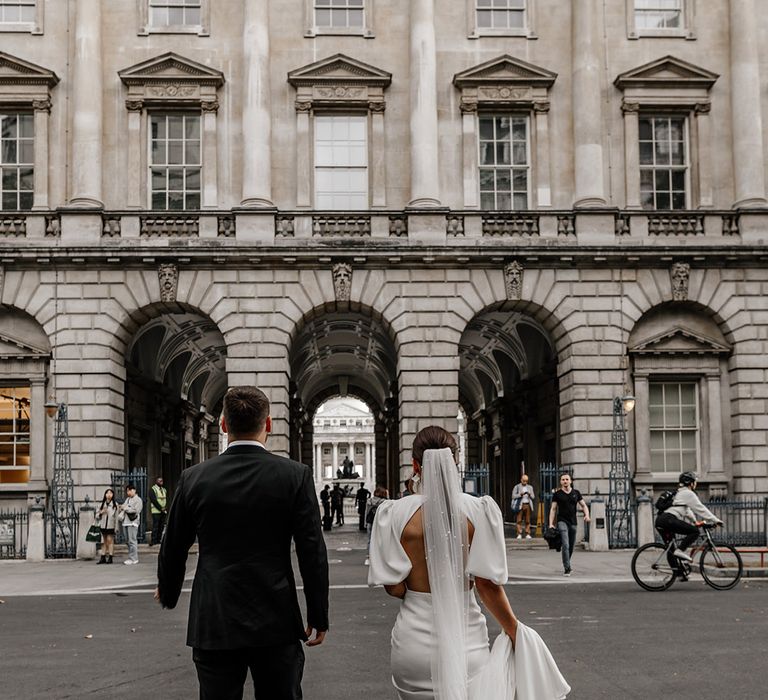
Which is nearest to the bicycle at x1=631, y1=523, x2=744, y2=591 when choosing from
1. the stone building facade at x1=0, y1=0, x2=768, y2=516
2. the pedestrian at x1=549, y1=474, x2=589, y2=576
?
the pedestrian at x1=549, y1=474, x2=589, y2=576

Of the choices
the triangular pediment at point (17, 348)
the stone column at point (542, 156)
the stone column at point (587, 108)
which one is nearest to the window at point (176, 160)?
the triangular pediment at point (17, 348)

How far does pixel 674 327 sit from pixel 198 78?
1434 cm

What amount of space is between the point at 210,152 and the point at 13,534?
1118 cm

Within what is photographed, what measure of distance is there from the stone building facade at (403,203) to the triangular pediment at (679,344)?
7cm

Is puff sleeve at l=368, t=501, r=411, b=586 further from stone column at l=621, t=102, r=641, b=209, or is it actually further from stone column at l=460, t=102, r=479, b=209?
stone column at l=621, t=102, r=641, b=209

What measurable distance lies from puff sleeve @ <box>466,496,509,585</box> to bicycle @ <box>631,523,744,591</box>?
1245cm

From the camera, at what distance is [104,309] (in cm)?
3012

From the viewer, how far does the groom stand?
5.54 meters

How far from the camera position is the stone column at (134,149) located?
3138cm

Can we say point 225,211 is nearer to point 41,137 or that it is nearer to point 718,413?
point 41,137

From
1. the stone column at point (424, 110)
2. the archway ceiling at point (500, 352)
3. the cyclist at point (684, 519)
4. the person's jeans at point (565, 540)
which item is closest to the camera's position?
the cyclist at point (684, 519)

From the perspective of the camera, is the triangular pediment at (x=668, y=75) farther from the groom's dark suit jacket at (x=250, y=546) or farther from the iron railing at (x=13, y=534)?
the groom's dark suit jacket at (x=250, y=546)

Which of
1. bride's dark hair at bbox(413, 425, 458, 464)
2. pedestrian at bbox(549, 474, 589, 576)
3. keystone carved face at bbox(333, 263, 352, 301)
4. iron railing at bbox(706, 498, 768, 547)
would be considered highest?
keystone carved face at bbox(333, 263, 352, 301)

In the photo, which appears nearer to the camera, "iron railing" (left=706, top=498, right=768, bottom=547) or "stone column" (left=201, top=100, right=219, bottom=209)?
"iron railing" (left=706, top=498, right=768, bottom=547)
